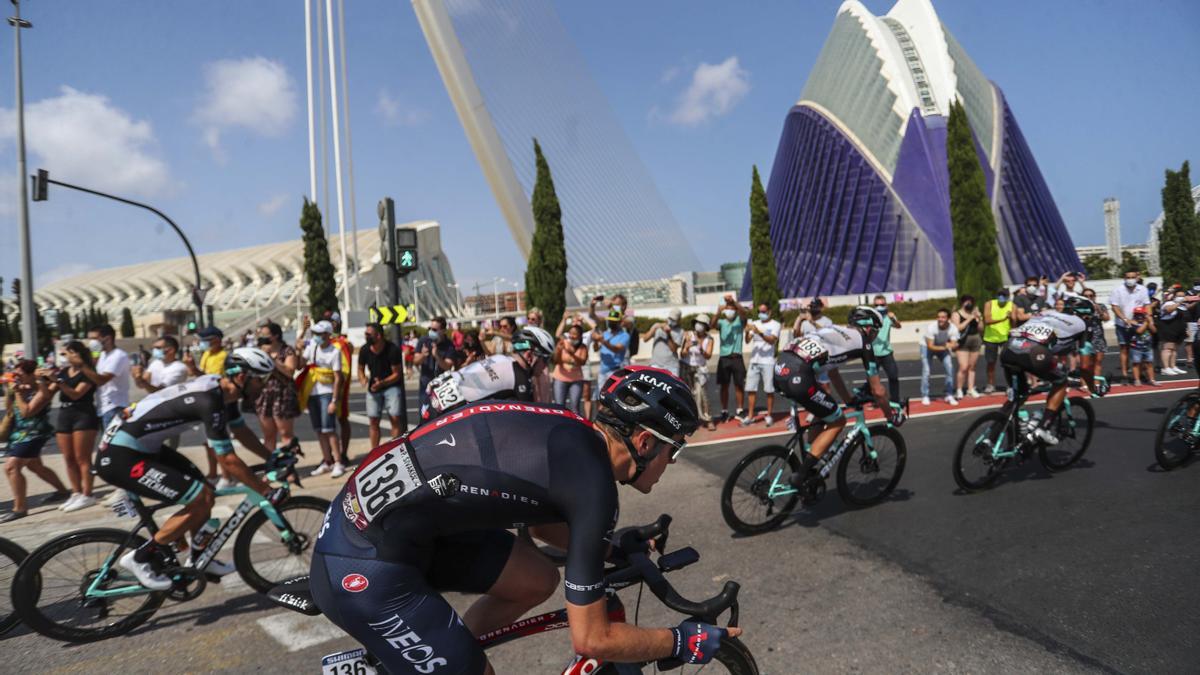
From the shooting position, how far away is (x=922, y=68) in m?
53.2

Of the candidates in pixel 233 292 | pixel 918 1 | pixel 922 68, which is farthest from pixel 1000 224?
pixel 233 292

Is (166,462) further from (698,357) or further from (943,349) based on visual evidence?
(943,349)

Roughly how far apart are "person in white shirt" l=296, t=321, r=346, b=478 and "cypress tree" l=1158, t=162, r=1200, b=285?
46446 millimetres

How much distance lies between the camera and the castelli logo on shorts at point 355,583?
197cm

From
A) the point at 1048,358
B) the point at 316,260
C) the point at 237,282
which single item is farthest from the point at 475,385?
the point at 237,282

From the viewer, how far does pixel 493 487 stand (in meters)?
1.89

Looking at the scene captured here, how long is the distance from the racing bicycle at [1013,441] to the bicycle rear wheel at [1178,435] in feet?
1.85

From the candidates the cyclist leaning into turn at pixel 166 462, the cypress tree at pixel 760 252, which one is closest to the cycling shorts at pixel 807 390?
the cyclist leaning into turn at pixel 166 462

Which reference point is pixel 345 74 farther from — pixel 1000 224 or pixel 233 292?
pixel 233 292

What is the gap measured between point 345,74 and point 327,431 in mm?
32643

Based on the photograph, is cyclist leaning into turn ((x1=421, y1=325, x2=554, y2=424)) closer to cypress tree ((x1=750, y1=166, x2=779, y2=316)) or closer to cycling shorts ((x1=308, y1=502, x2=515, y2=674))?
cycling shorts ((x1=308, y1=502, x2=515, y2=674))

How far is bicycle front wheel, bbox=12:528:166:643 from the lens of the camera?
3914 mm

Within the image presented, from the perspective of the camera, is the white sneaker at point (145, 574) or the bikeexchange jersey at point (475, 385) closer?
the white sneaker at point (145, 574)

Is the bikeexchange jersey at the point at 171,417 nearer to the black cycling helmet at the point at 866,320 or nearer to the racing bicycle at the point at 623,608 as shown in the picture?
the racing bicycle at the point at 623,608
